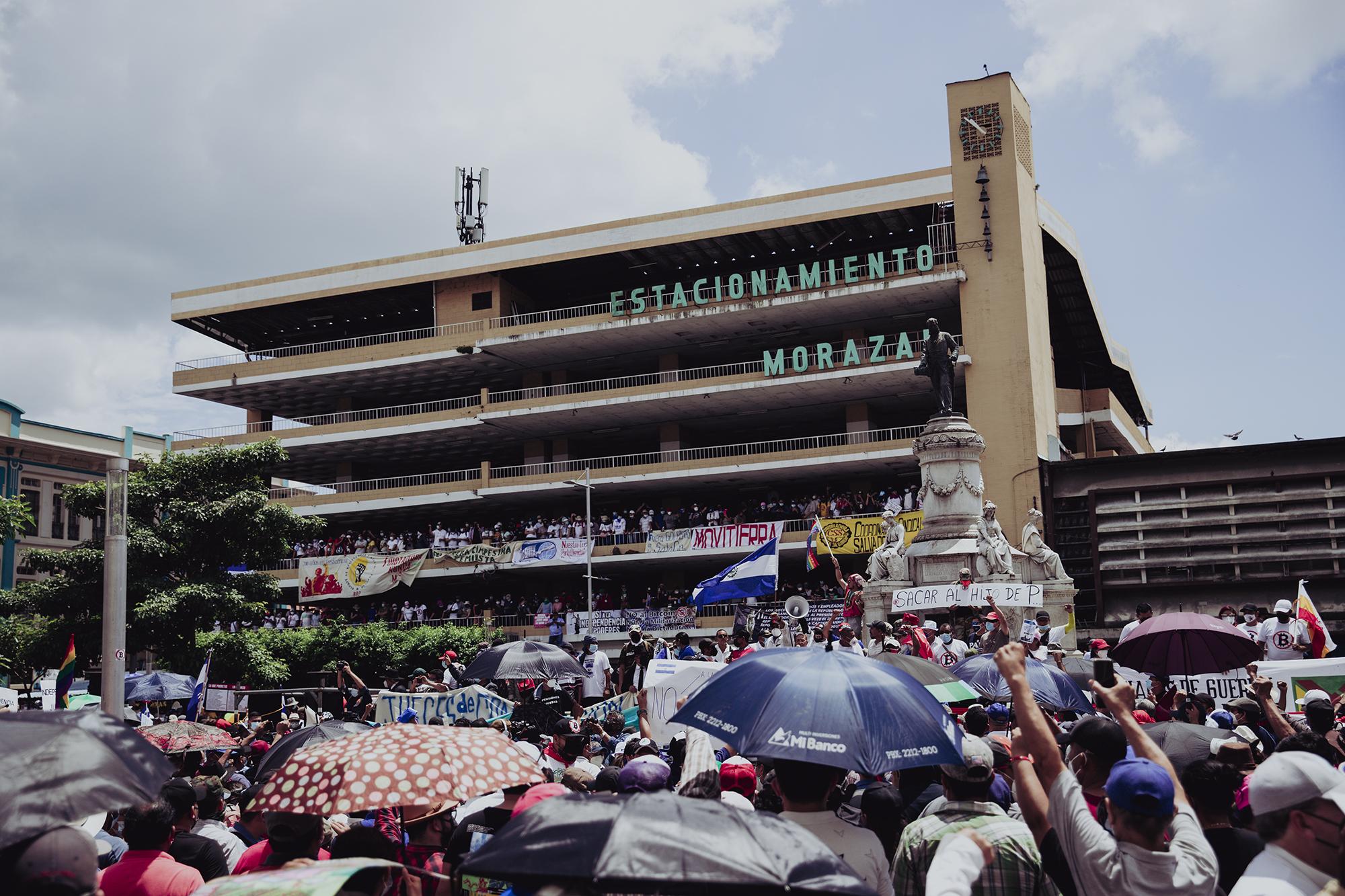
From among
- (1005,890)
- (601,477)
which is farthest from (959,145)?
(1005,890)

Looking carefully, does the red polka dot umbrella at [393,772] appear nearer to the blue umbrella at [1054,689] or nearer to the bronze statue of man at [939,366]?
the blue umbrella at [1054,689]

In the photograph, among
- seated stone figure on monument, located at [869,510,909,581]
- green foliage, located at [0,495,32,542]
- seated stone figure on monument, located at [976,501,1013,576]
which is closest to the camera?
seated stone figure on monument, located at [976,501,1013,576]

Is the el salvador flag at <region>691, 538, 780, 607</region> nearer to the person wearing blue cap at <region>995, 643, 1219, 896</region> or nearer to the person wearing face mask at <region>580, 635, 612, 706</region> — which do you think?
the person wearing face mask at <region>580, 635, 612, 706</region>

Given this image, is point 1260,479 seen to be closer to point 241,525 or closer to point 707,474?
point 707,474

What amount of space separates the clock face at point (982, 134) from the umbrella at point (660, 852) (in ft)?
140

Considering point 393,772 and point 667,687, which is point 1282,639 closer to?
point 667,687

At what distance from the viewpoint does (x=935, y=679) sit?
801 centimetres

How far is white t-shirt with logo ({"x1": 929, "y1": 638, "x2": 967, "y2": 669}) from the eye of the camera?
48.6 feet

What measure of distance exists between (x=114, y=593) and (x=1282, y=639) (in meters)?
13.7

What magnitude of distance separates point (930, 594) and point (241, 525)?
21.1 meters

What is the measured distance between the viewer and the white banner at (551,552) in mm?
46656

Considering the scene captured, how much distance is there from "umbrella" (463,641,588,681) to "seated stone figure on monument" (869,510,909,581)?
958 cm

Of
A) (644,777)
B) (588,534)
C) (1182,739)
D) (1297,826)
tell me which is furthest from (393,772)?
(588,534)

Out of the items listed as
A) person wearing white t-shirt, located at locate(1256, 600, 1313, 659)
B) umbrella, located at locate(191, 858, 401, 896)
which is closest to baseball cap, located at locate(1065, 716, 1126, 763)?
umbrella, located at locate(191, 858, 401, 896)
